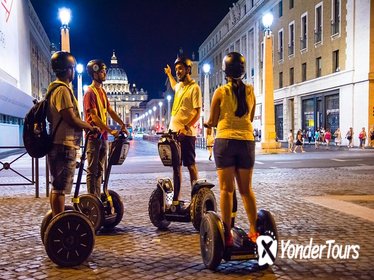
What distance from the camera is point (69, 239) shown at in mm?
4594

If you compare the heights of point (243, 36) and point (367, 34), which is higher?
point (243, 36)

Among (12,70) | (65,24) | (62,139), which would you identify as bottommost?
(62,139)

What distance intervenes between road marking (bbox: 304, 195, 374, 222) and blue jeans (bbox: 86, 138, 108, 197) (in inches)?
148

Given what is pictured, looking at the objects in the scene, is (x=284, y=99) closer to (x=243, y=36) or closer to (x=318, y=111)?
(x=318, y=111)

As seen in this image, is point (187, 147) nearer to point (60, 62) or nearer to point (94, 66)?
point (94, 66)

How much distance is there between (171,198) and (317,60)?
33828mm

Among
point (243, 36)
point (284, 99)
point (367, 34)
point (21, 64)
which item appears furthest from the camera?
point (243, 36)

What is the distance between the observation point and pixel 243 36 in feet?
185

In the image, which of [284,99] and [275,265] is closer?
[275,265]

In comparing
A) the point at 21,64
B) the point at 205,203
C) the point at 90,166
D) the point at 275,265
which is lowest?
the point at 275,265

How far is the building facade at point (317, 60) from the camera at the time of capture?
100.0 ft

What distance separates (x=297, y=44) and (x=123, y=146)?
124 ft

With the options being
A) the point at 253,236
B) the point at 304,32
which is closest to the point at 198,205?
the point at 253,236

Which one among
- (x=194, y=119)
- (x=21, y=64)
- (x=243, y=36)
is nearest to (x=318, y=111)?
(x=243, y=36)
